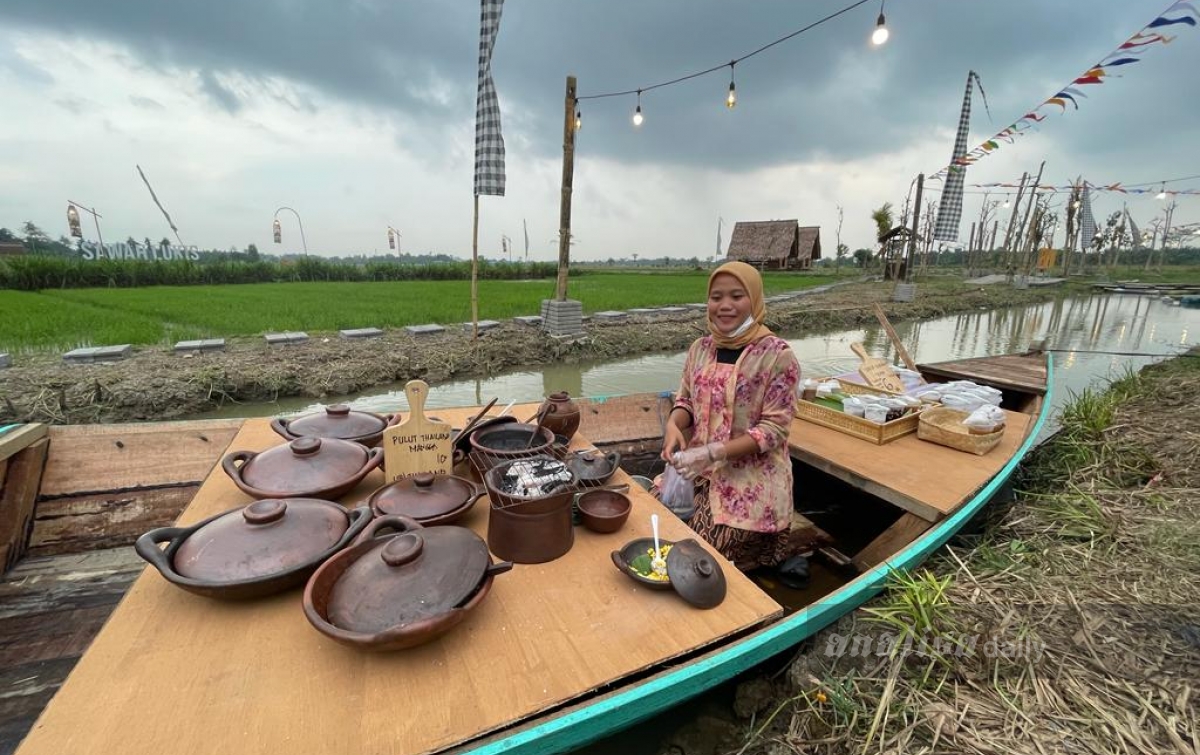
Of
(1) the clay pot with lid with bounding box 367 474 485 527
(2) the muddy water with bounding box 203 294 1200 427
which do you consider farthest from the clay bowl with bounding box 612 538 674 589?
(2) the muddy water with bounding box 203 294 1200 427

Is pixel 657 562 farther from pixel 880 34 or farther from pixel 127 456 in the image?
pixel 880 34

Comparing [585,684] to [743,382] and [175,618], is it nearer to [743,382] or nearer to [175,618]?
[175,618]

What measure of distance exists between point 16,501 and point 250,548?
6.37 ft

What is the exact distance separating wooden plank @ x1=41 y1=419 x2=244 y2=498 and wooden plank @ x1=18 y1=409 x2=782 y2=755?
1.33m

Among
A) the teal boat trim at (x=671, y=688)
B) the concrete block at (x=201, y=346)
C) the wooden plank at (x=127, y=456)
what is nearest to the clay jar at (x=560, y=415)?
the teal boat trim at (x=671, y=688)

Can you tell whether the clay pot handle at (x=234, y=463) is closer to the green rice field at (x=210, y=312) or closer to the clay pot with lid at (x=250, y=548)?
the clay pot with lid at (x=250, y=548)

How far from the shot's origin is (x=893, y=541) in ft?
→ 7.26

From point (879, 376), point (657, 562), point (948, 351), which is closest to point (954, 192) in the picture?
point (948, 351)

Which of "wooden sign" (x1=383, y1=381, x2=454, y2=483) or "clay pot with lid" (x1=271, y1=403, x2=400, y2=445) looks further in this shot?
"clay pot with lid" (x1=271, y1=403, x2=400, y2=445)

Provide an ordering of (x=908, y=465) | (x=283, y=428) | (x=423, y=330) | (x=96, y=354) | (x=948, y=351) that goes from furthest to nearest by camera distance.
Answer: (x=948, y=351) → (x=423, y=330) → (x=96, y=354) → (x=908, y=465) → (x=283, y=428)

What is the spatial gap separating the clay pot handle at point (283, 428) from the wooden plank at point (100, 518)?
0.62 m

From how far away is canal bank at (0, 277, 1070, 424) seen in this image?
5.14 meters

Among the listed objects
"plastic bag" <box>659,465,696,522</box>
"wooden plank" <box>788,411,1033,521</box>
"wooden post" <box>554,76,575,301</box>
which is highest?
"wooden post" <box>554,76,575,301</box>

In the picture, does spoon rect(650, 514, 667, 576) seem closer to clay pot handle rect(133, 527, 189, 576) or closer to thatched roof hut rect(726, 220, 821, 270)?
clay pot handle rect(133, 527, 189, 576)
